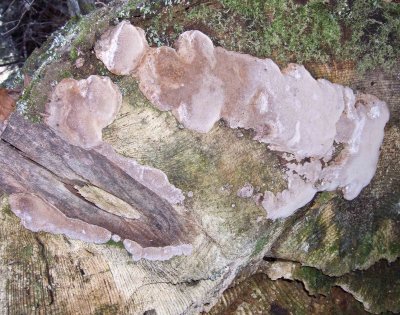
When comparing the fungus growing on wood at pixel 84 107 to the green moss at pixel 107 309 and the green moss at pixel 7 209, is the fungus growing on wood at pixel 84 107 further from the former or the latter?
the green moss at pixel 107 309

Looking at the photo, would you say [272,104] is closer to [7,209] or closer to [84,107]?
[84,107]

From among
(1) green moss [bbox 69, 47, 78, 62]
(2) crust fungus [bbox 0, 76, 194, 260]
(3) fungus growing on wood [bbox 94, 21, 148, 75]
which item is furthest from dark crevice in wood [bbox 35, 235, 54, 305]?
(3) fungus growing on wood [bbox 94, 21, 148, 75]

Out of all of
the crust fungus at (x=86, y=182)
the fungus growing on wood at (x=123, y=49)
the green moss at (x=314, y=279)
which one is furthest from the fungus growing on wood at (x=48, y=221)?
the green moss at (x=314, y=279)

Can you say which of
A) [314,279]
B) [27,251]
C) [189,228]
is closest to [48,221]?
[27,251]

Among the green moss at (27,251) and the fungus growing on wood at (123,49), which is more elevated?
the fungus growing on wood at (123,49)

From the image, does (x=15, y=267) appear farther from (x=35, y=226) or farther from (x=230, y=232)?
(x=230, y=232)

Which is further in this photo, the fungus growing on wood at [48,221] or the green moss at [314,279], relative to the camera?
the green moss at [314,279]

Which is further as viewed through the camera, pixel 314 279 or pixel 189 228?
pixel 314 279
